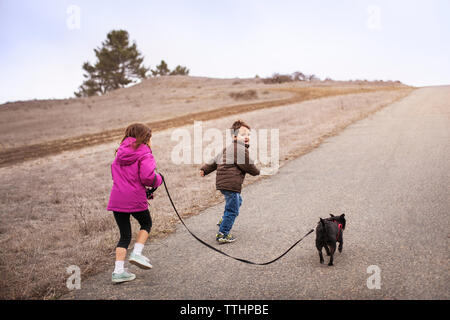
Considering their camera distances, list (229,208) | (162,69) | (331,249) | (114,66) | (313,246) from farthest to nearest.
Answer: (162,69), (114,66), (229,208), (313,246), (331,249)

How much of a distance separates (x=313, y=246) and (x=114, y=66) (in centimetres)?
6662

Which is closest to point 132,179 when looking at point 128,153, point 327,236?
point 128,153

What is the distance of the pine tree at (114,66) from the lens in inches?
2472

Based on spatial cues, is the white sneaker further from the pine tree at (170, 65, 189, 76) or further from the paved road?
the pine tree at (170, 65, 189, 76)

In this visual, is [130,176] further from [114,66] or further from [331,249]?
[114,66]

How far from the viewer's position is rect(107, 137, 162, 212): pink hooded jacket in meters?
3.72

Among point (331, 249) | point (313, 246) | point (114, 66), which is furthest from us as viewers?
point (114, 66)

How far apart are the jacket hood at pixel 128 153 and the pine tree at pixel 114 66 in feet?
210

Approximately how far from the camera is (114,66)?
64250 millimetres

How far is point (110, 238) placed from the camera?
520cm

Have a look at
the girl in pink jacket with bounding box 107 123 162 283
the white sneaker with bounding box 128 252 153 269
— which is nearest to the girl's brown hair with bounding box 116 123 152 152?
the girl in pink jacket with bounding box 107 123 162 283

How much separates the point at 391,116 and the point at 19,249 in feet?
59.1

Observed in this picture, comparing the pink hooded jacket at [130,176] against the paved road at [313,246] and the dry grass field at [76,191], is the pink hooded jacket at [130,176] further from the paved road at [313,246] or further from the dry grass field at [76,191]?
the dry grass field at [76,191]
